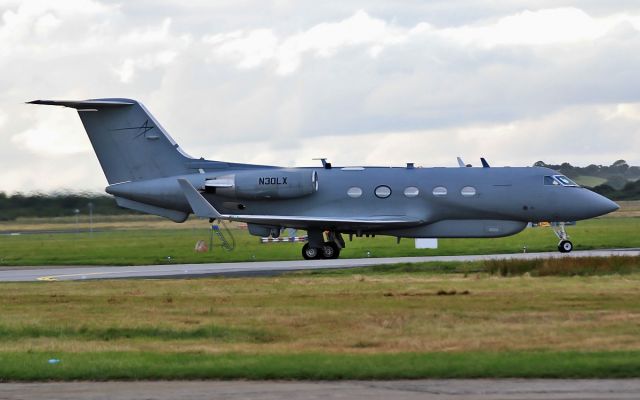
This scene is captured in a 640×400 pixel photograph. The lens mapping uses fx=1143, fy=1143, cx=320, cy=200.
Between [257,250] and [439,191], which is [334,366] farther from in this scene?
[257,250]

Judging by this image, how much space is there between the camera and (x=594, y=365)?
13844 millimetres

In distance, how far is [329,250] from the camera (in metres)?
40.7

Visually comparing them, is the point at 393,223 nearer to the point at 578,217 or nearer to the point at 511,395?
the point at 578,217

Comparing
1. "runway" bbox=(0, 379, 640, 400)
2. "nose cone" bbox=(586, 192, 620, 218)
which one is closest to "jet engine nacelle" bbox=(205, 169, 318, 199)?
"nose cone" bbox=(586, 192, 620, 218)

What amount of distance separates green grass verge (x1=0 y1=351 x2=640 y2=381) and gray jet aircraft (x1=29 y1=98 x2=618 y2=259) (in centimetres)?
2276

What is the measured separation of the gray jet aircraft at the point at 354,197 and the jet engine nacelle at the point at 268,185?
35 mm

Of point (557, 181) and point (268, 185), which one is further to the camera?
point (268, 185)

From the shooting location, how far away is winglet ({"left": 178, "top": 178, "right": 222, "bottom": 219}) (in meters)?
37.5

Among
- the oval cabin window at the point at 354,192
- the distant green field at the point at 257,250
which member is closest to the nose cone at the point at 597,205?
the distant green field at the point at 257,250

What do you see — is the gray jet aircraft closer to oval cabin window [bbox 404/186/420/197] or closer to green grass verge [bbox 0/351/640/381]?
oval cabin window [bbox 404/186/420/197]

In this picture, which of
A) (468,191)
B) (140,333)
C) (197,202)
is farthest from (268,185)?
(140,333)

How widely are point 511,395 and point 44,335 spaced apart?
950 cm

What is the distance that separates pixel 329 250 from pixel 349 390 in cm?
2776

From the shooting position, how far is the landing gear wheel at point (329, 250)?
40656 mm
